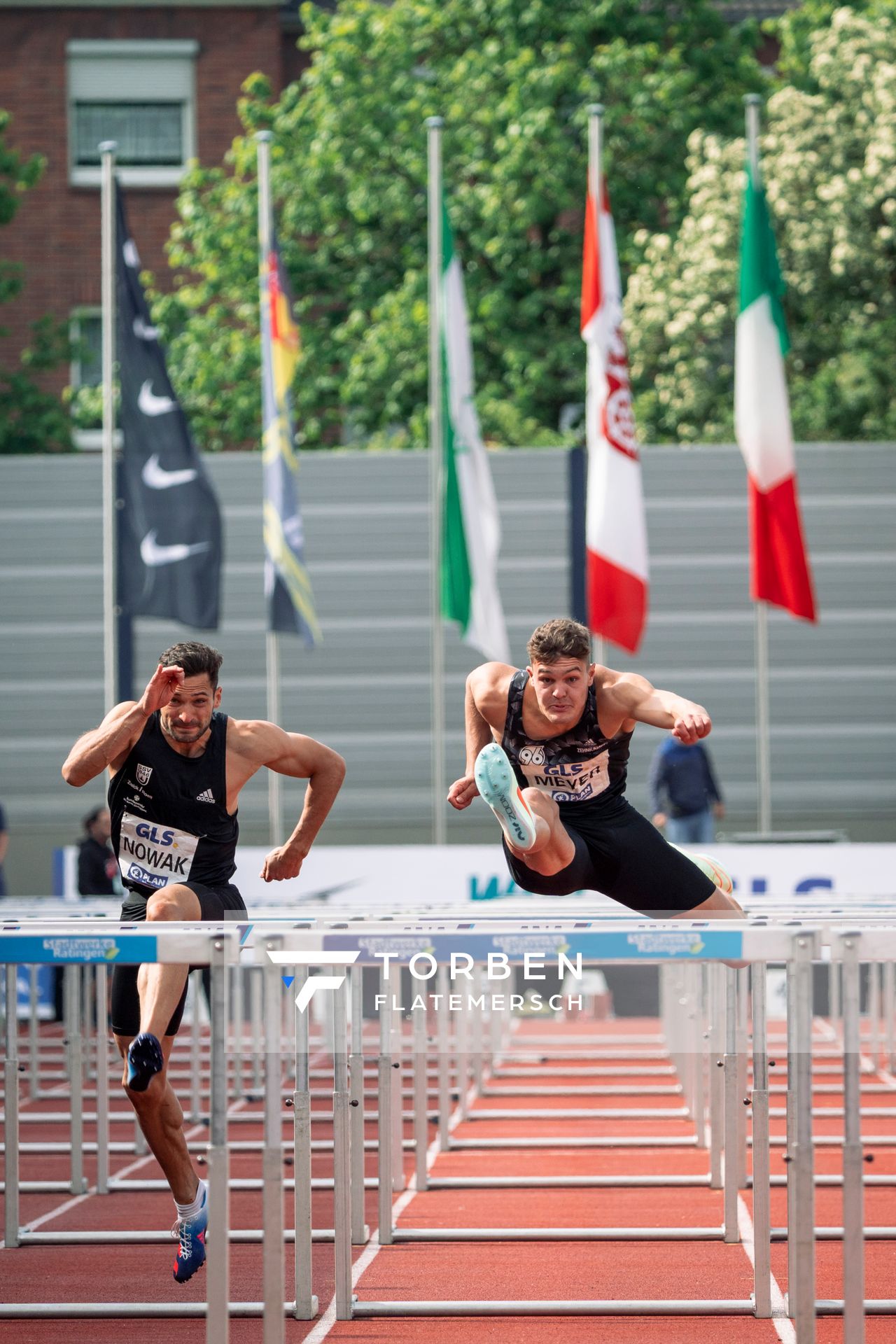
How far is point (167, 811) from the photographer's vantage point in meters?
6.60

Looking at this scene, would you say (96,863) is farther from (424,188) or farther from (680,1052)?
(424,188)

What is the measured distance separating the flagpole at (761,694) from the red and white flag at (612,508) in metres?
1.41

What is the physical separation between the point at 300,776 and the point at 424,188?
2398cm

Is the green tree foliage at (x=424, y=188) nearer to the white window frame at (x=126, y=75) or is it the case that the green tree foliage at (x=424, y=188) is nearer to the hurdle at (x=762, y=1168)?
the white window frame at (x=126, y=75)

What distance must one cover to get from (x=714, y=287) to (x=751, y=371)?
7.52m

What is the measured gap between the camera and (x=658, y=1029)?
16844 mm

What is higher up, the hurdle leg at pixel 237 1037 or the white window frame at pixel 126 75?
the white window frame at pixel 126 75

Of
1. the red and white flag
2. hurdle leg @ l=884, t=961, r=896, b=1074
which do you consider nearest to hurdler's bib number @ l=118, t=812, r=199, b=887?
hurdle leg @ l=884, t=961, r=896, b=1074

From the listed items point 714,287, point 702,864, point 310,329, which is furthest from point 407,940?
point 310,329

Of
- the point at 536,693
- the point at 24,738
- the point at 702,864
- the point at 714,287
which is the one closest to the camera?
the point at 536,693

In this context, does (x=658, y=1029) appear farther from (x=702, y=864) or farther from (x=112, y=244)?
(x=702, y=864)

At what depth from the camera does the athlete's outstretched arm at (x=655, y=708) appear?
19.9 ft

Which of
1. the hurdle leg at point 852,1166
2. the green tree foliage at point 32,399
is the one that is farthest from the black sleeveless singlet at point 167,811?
the green tree foliage at point 32,399

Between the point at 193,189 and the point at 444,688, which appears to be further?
the point at 193,189
